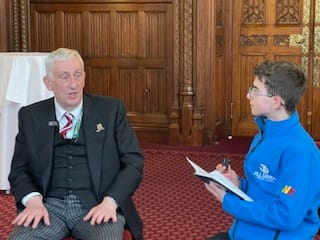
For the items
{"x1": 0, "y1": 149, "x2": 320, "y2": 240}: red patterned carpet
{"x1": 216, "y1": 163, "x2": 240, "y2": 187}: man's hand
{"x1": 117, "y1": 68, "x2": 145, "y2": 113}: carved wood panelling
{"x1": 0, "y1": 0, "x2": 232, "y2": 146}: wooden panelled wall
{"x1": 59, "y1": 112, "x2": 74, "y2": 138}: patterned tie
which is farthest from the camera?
{"x1": 117, "y1": 68, "x2": 145, "y2": 113}: carved wood panelling

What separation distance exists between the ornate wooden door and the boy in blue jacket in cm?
471

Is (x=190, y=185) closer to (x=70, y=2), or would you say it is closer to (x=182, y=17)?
(x=182, y=17)

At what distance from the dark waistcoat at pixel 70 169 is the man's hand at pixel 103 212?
0.16 metres

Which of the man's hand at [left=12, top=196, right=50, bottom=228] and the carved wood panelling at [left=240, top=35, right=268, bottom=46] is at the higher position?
the carved wood panelling at [left=240, top=35, right=268, bottom=46]

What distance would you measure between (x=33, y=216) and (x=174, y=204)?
2214 mm

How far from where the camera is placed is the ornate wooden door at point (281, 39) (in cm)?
696

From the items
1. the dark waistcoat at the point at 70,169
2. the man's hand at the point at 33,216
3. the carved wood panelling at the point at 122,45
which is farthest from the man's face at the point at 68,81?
the carved wood panelling at the point at 122,45

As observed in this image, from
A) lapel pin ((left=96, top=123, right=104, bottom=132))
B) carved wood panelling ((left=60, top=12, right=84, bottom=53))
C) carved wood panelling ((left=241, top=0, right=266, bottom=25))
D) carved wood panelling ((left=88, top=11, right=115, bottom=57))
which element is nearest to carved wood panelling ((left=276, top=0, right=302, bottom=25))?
carved wood panelling ((left=241, top=0, right=266, bottom=25))

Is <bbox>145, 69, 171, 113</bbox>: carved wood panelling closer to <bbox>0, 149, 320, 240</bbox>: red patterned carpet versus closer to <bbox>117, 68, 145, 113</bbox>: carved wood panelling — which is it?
<bbox>117, 68, 145, 113</bbox>: carved wood panelling

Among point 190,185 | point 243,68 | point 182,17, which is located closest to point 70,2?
point 182,17

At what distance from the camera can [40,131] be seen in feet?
9.52

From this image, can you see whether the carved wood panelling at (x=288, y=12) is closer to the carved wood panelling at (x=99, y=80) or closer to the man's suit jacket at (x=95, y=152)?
the carved wood panelling at (x=99, y=80)

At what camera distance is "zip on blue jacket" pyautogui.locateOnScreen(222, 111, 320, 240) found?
2301 mm

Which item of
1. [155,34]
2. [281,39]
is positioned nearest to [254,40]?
[281,39]
